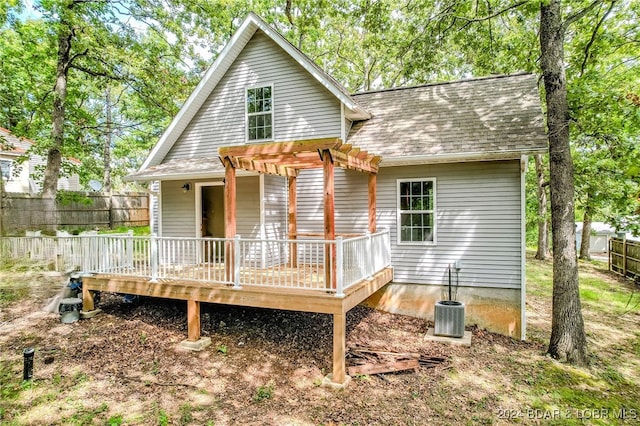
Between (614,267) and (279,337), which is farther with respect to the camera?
(614,267)

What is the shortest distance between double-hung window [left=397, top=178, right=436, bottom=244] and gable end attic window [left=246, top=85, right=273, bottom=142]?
4.01 metres

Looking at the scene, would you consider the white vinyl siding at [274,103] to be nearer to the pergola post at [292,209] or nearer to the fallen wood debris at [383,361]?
the pergola post at [292,209]

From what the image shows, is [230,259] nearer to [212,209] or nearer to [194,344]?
[194,344]

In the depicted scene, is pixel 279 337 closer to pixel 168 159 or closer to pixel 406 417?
pixel 406 417

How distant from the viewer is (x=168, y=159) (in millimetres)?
11273

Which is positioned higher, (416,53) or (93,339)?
(416,53)

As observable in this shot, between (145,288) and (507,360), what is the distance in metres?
7.55

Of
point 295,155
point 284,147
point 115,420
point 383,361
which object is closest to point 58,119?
point 295,155

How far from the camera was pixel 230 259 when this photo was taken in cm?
739

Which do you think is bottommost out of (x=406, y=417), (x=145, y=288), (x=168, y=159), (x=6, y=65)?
(x=406, y=417)

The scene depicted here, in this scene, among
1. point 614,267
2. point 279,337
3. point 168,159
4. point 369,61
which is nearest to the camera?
point 279,337

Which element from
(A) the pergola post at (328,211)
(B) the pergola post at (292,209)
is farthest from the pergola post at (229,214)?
(B) the pergola post at (292,209)

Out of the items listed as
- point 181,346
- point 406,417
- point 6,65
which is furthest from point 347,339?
point 6,65

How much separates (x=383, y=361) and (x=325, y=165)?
3735 mm
